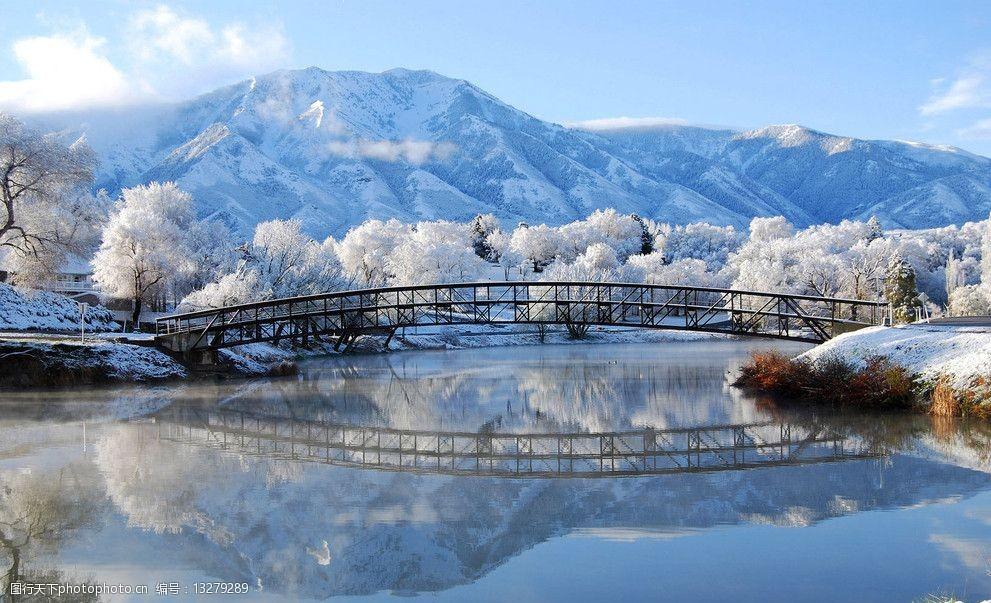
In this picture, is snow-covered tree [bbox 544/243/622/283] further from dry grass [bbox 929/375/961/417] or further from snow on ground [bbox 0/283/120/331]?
dry grass [bbox 929/375/961/417]

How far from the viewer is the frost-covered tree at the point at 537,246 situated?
4894 inches

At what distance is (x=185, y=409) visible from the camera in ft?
96.3

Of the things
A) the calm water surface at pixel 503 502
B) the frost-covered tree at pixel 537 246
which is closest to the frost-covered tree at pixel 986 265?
the calm water surface at pixel 503 502

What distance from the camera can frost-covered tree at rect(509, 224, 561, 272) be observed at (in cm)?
12431

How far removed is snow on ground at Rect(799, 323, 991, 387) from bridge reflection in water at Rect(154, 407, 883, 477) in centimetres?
566

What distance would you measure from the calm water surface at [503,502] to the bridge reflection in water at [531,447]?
11 cm

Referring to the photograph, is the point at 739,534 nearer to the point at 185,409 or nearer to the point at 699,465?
the point at 699,465

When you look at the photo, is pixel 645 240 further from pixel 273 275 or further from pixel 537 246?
pixel 273 275

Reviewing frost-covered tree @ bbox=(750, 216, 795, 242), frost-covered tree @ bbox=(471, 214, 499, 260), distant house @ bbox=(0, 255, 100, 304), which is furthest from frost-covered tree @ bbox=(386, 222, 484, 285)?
frost-covered tree @ bbox=(750, 216, 795, 242)

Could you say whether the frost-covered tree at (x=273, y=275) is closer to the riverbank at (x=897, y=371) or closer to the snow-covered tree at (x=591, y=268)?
the snow-covered tree at (x=591, y=268)

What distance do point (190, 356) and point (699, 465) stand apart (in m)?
30.5

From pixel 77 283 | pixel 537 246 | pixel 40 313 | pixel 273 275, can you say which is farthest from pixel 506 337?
pixel 537 246

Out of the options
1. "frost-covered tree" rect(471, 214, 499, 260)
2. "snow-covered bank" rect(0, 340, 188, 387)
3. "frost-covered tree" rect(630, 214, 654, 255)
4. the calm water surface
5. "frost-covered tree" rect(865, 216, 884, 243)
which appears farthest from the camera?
"frost-covered tree" rect(471, 214, 499, 260)

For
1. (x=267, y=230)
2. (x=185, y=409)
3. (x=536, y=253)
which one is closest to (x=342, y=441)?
(x=185, y=409)
